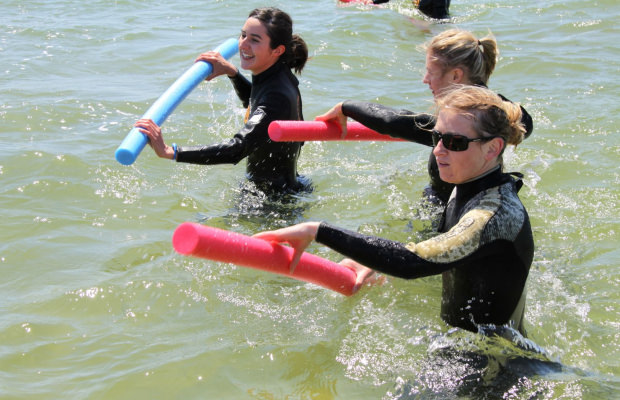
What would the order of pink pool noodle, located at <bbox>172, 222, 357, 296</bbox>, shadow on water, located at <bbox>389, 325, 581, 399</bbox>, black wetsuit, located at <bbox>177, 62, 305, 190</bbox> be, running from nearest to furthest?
pink pool noodle, located at <bbox>172, 222, 357, 296</bbox> → shadow on water, located at <bbox>389, 325, 581, 399</bbox> → black wetsuit, located at <bbox>177, 62, 305, 190</bbox>

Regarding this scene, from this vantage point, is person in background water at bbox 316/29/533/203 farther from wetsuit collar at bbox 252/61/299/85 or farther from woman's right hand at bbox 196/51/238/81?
woman's right hand at bbox 196/51/238/81

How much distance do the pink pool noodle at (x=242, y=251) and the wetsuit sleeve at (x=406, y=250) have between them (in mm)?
234

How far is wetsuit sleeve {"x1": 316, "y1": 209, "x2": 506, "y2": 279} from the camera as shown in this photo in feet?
10.5

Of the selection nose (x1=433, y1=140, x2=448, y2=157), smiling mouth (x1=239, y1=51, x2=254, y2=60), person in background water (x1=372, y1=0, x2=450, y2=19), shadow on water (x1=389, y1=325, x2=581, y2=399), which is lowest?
shadow on water (x1=389, y1=325, x2=581, y2=399)

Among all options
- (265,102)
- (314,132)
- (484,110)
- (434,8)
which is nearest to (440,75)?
(314,132)

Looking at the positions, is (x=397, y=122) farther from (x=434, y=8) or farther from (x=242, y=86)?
(x=434, y=8)

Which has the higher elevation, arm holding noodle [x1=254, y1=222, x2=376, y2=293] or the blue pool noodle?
the blue pool noodle

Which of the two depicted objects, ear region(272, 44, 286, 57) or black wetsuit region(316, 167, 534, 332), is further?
ear region(272, 44, 286, 57)

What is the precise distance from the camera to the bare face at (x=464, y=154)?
3391 mm

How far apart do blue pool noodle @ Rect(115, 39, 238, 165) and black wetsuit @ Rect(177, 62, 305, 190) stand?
293mm

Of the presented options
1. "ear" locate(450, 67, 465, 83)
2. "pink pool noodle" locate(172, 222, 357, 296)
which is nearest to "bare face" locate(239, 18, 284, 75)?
"ear" locate(450, 67, 465, 83)

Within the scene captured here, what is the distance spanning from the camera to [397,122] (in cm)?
463

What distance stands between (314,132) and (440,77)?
870mm

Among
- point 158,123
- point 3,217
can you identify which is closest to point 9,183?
point 3,217
